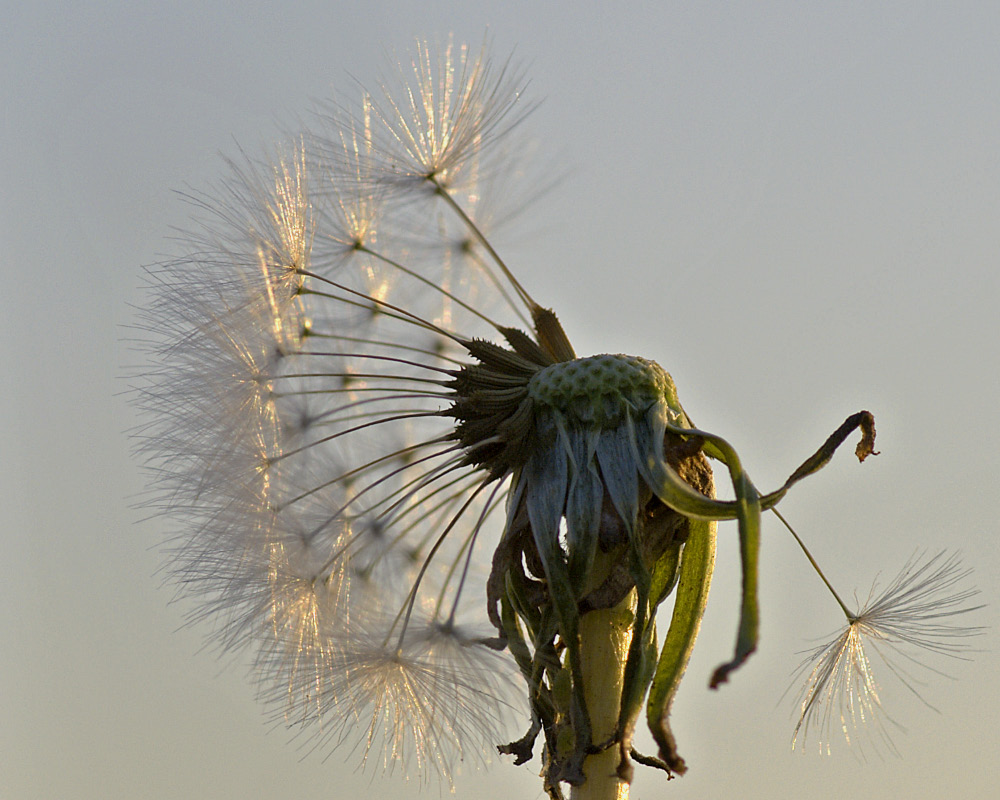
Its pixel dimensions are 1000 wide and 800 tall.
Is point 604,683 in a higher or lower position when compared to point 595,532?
lower

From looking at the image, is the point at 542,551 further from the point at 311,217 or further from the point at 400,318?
the point at 311,217

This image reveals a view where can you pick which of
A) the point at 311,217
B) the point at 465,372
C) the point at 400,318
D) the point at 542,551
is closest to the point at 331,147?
the point at 311,217

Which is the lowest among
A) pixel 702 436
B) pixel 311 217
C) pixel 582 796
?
pixel 582 796

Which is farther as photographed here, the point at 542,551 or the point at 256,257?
the point at 256,257

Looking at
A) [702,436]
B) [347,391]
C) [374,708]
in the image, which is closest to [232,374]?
[347,391]

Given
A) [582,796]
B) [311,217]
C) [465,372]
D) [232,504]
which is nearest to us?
[582,796]

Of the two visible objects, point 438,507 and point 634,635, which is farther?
point 438,507

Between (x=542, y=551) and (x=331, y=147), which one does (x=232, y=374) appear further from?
(x=542, y=551)

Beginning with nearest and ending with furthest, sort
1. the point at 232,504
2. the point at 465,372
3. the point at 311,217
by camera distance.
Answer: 1. the point at 465,372
2. the point at 232,504
3. the point at 311,217

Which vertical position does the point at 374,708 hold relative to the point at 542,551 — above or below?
below
